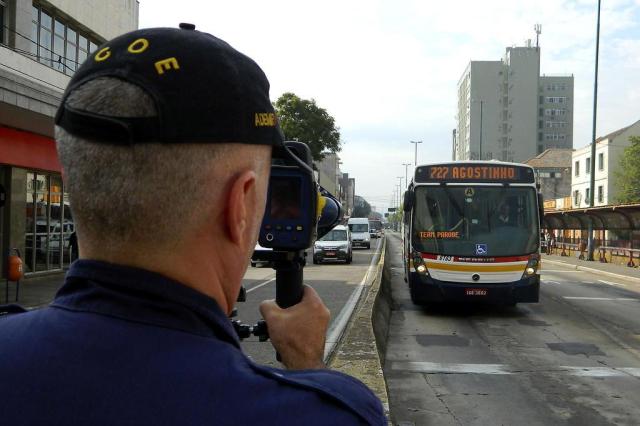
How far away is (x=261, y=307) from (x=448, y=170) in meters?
11.0

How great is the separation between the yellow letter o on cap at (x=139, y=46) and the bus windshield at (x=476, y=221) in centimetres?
1098

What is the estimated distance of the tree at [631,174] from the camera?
166 ft

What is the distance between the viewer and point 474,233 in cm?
1168

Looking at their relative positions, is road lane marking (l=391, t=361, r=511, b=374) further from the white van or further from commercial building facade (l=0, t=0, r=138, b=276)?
the white van

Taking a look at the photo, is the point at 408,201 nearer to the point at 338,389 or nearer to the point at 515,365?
the point at 515,365

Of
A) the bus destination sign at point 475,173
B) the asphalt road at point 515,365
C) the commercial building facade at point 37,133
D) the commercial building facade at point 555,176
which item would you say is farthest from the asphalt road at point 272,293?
the commercial building facade at point 555,176

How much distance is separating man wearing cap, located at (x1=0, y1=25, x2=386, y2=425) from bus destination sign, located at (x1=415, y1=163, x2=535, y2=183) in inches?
438

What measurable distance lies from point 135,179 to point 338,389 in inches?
19.1

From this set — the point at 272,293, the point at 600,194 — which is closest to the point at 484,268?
the point at 272,293

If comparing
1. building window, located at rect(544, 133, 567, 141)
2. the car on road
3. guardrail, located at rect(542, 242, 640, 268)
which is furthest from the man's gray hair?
building window, located at rect(544, 133, 567, 141)

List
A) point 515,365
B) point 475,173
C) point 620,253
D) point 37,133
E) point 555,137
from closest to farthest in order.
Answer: point 515,365, point 475,173, point 37,133, point 620,253, point 555,137

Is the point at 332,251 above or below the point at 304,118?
below

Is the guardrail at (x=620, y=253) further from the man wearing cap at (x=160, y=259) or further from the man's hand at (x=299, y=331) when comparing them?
the man wearing cap at (x=160, y=259)

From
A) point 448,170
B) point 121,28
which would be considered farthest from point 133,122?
point 121,28
